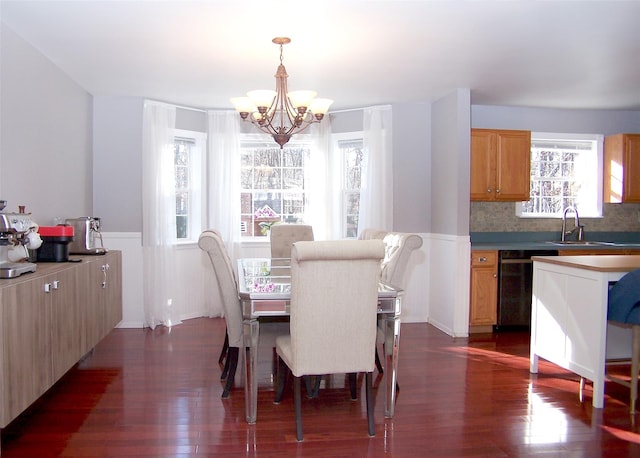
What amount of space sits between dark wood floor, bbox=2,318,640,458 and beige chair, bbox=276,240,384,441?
0.24 m

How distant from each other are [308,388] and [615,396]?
2.02 m

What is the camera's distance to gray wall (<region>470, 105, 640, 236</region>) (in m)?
5.48

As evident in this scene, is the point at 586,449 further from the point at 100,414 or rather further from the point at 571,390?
the point at 100,414

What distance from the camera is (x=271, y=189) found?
18.8ft

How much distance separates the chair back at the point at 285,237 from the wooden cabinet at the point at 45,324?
5.21 feet

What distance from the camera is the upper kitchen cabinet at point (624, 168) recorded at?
213 inches

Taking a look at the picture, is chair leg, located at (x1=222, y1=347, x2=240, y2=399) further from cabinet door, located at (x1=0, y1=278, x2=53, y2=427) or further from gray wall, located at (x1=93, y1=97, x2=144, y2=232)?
gray wall, located at (x1=93, y1=97, x2=144, y2=232)

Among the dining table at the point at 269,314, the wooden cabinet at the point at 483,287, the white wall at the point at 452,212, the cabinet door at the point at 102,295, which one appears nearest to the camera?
the dining table at the point at 269,314

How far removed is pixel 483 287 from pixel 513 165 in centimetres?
134

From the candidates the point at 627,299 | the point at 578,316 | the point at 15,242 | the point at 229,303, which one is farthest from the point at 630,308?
the point at 15,242

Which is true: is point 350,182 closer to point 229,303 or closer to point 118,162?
point 118,162

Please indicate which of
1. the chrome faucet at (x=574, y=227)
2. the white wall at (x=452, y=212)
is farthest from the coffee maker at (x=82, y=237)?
the chrome faucet at (x=574, y=227)

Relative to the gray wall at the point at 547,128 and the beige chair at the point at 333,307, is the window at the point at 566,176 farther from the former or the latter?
the beige chair at the point at 333,307

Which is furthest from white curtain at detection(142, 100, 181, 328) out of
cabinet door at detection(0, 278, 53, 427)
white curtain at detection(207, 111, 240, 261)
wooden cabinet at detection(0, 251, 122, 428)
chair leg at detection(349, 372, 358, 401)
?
chair leg at detection(349, 372, 358, 401)
